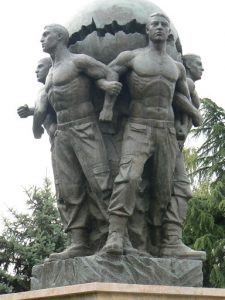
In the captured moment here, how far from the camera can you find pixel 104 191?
294 inches

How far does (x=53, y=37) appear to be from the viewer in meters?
7.78

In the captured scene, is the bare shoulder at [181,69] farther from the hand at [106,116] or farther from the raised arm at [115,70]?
the hand at [106,116]

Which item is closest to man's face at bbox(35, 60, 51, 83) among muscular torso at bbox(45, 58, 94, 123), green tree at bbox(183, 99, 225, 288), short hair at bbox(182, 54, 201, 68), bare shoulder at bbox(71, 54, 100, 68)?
muscular torso at bbox(45, 58, 94, 123)

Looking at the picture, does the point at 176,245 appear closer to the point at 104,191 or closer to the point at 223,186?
the point at 104,191

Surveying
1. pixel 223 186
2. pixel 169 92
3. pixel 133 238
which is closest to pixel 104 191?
pixel 133 238

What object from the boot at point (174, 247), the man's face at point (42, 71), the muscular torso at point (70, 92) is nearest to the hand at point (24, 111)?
the man's face at point (42, 71)

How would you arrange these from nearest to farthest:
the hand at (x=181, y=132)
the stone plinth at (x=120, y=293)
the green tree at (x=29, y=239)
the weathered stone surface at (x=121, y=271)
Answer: the stone plinth at (x=120, y=293) → the weathered stone surface at (x=121, y=271) → the hand at (x=181, y=132) → the green tree at (x=29, y=239)

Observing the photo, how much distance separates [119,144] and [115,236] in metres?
1.00

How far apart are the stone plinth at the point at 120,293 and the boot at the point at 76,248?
0.55 metres

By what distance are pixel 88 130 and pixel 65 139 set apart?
0.26 metres

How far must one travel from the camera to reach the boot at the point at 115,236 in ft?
23.4

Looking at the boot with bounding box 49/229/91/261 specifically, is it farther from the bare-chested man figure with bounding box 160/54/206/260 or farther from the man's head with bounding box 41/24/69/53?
the man's head with bounding box 41/24/69/53

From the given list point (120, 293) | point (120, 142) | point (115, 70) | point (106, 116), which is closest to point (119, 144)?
point (120, 142)

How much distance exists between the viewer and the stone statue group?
7.47 m
